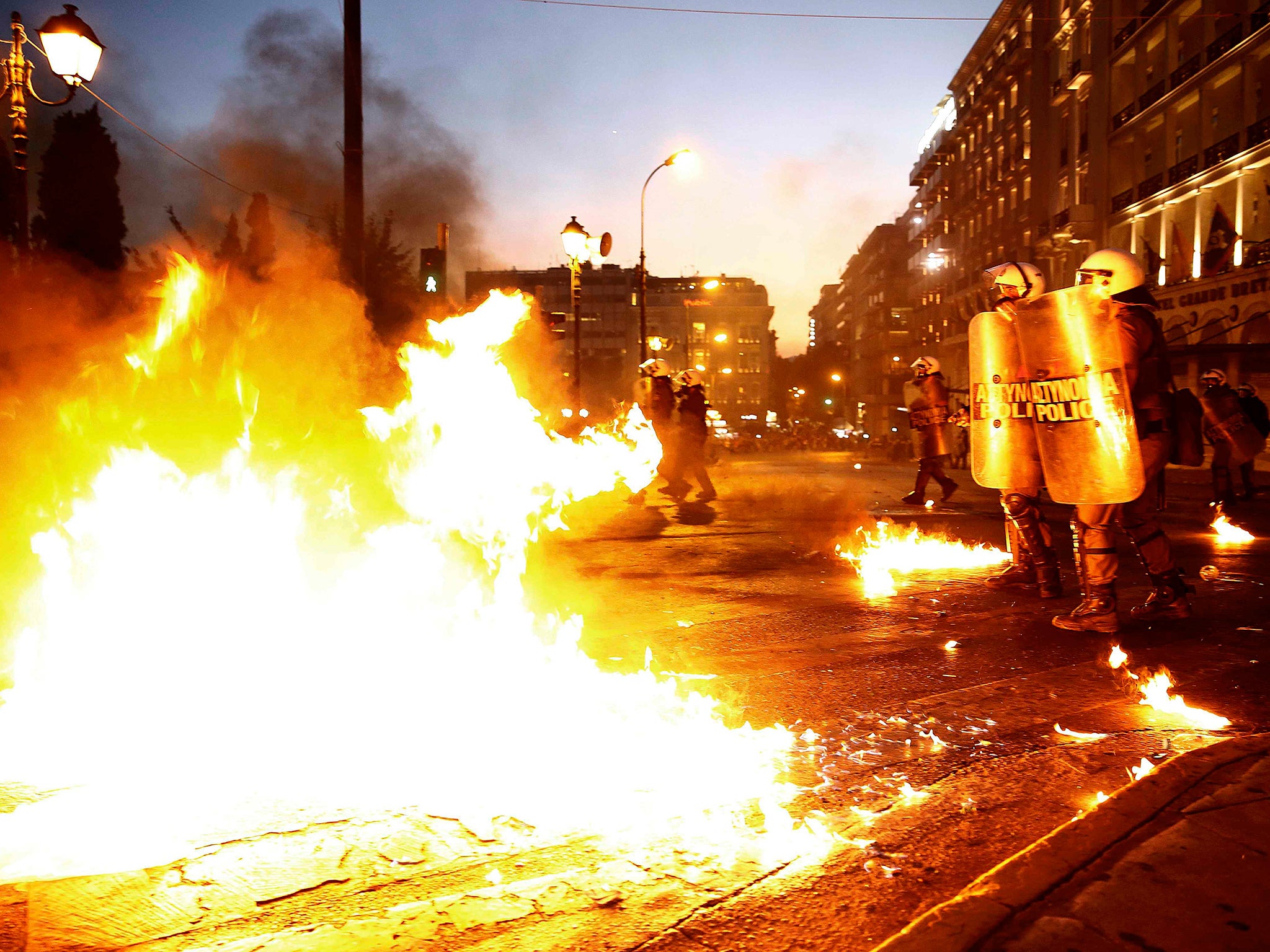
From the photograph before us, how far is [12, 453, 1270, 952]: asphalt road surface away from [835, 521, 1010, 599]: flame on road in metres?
0.22

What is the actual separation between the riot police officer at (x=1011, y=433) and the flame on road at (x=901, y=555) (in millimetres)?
1060

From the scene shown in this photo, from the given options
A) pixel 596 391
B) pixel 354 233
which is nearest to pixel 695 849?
pixel 354 233

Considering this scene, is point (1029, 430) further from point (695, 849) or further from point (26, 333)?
point (26, 333)

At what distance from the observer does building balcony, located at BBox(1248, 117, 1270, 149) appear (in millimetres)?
26234

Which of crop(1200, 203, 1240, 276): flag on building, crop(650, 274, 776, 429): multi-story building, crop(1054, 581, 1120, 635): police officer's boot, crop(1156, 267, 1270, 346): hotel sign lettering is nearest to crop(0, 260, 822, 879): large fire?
crop(1054, 581, 1120, 635): police officer's boot

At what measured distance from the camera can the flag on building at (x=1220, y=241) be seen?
27375 millimetres

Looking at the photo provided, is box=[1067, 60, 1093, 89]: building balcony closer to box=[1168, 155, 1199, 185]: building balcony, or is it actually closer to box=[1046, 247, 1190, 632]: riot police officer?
box=[1168, 155, 1199, 185]: building balcony

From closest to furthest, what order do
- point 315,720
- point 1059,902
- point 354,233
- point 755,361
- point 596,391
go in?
point 1059,902 < point 315,720 < point 354,233 < point 596,391 < point 755,361

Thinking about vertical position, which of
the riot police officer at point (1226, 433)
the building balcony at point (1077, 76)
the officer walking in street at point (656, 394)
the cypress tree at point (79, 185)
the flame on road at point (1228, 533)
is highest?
the building balcony at point (1077, 76)

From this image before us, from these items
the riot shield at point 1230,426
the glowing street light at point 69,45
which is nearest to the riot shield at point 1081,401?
the riot shield at point 1230,426

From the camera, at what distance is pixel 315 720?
4.05 metres

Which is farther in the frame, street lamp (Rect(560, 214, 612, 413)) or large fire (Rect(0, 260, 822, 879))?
street lamp (Rect(560, 214, 612, 413))

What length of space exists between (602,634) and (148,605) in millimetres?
2566

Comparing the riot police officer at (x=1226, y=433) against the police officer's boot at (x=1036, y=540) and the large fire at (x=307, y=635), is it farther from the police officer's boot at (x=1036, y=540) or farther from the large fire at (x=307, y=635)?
the large fire at (x=307, y=635)
